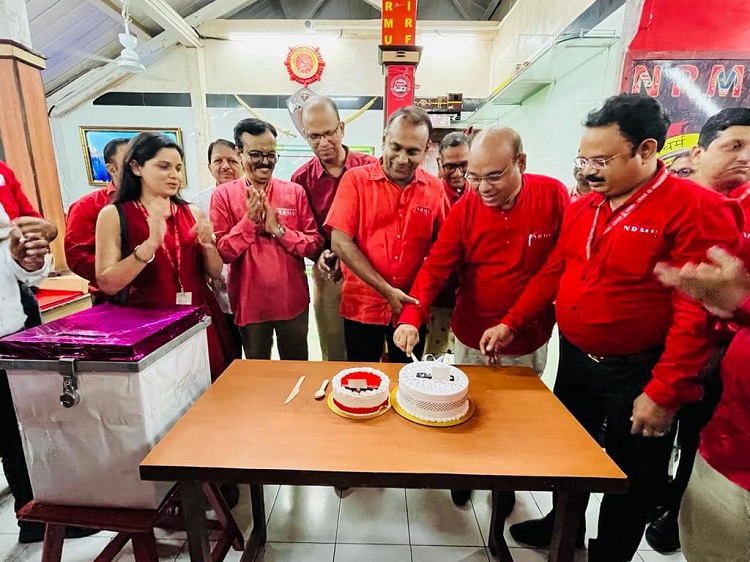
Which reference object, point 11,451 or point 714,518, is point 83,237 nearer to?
point 11,451

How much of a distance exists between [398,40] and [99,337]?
137 inches

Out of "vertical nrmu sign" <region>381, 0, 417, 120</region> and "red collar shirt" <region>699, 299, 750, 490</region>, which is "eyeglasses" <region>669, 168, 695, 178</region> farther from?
"vertical nrmu sign" <region>381, 0, 417, 120</region>

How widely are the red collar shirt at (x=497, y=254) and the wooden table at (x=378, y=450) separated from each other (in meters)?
0.45

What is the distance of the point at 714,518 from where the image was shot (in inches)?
44.0

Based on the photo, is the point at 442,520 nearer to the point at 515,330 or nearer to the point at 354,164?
the point at 515,330

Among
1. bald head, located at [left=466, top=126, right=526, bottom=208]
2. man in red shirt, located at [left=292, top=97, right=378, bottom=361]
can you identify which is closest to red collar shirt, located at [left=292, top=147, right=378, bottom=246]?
man in red shirt, located at [left=292, top=97, right=378, bottom=361]

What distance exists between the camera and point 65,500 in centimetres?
118

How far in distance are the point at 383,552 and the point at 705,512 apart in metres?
1.15

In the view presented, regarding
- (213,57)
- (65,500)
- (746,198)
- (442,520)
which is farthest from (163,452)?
(213,57)

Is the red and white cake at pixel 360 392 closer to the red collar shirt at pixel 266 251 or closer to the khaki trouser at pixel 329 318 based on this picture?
the red collar shirt at pixel 266 251

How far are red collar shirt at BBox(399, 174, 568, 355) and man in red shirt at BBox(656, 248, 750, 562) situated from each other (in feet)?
1.71

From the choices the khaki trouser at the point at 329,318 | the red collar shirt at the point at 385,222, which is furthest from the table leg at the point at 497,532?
the khaki trouser at the point at 329,318

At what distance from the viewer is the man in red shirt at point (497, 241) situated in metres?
1.52

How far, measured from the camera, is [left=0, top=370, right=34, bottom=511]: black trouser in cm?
158
